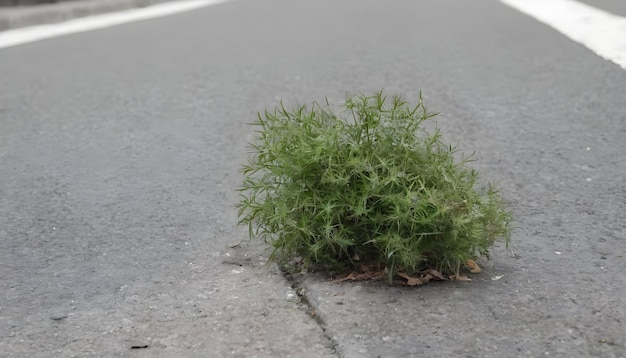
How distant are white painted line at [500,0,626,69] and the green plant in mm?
3552

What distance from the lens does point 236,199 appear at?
4.09 metres

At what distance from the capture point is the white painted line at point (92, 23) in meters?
9.40

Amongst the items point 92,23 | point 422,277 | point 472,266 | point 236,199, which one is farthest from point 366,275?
point 92,23

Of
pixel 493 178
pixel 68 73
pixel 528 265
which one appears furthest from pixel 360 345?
pixel 68 73

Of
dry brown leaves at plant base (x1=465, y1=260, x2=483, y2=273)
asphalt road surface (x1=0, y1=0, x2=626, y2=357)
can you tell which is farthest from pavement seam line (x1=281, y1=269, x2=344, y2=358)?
dry brown leaves at plant base (x1=465, y1=260, x2=483, y2=273)

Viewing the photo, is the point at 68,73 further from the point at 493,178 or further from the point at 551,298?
the point at 551,298

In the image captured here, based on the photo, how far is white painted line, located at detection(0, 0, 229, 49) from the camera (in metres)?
9.40

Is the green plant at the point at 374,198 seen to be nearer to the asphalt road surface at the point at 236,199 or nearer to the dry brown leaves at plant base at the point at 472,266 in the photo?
the dry brown leaves at plant base at the point at 472,266

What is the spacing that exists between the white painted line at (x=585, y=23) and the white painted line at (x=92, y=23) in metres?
4.61

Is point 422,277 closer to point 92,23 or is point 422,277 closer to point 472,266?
point 472,266

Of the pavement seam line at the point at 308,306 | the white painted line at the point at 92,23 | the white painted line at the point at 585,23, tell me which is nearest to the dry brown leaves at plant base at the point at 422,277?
the pavement seam line at the point at 308,306

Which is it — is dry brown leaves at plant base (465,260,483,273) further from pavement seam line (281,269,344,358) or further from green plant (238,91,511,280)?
pavement seam line (281,269,344,358)

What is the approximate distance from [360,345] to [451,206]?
0.57 meters

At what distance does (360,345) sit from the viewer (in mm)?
2570
